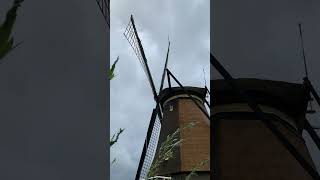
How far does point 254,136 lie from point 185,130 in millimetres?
10273

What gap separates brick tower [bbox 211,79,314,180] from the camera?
1.99m

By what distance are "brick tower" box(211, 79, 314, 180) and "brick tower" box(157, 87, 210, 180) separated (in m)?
9.25

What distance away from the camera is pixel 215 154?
2.06 metres

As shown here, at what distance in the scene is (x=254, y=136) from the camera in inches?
85.0

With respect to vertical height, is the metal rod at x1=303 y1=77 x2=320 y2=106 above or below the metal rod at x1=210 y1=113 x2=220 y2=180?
above

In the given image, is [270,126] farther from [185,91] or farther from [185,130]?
[185,91]
